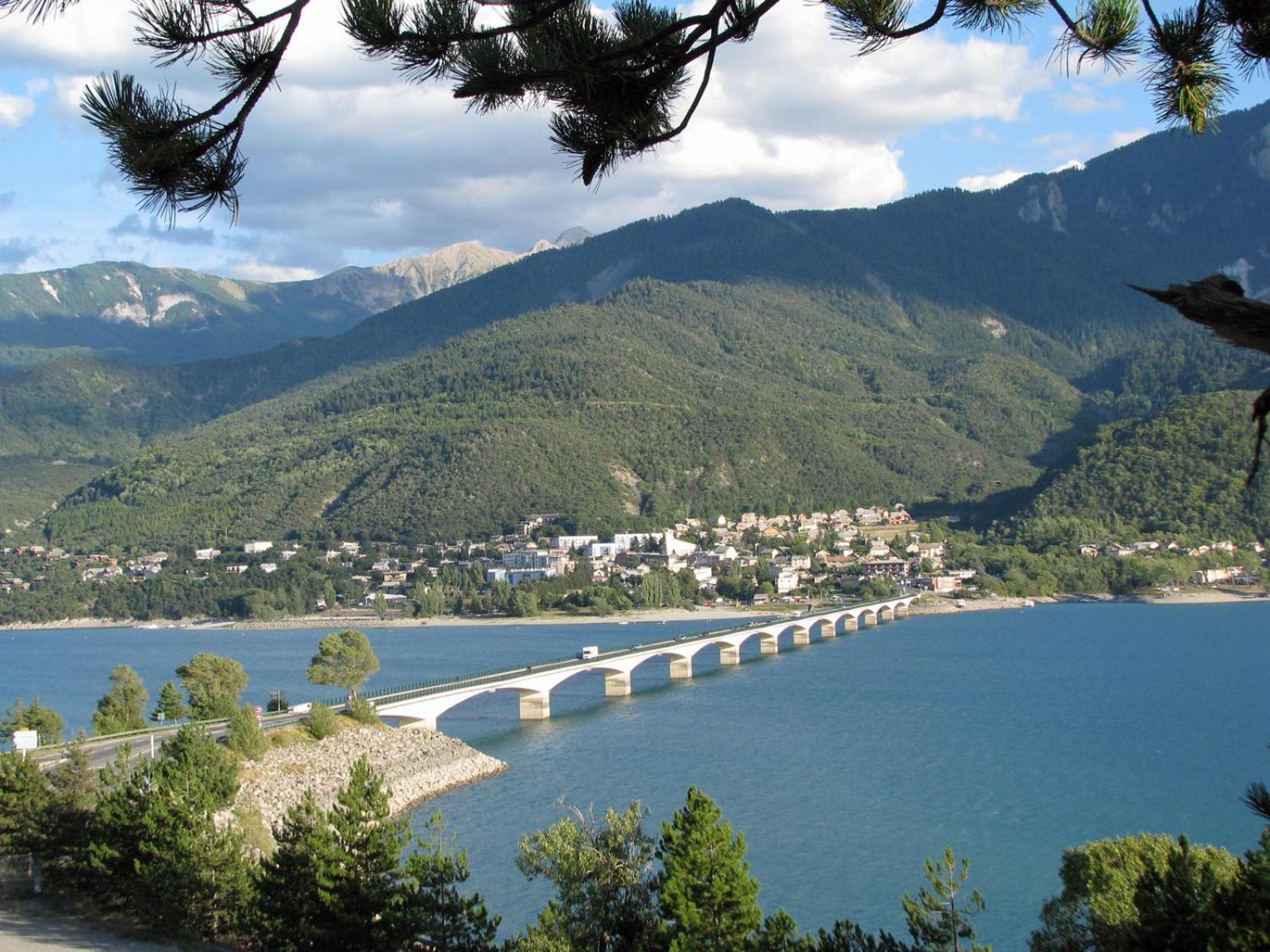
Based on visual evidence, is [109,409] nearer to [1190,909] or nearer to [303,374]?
[303,374]

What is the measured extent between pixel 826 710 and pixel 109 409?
440 feet

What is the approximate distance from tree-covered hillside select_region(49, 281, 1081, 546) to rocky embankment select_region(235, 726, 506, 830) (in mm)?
57389

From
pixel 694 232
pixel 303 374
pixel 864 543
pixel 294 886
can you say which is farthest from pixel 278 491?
pixel 294 886

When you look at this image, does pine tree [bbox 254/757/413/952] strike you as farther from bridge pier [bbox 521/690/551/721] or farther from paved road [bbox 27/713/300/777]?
bridge pier [bbox 521/690/551/721]

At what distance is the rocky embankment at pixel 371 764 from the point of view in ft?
66.7

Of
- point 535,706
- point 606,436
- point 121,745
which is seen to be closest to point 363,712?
point 535,706

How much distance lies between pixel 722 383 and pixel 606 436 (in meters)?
15.8

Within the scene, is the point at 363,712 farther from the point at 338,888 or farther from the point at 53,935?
the point at 338,888

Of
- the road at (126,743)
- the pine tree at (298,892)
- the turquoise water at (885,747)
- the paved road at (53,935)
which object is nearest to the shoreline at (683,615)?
the turquoise water at (885,747)

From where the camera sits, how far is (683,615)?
206ft

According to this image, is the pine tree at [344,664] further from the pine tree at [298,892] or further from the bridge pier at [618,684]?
the pine tree at [298,892]

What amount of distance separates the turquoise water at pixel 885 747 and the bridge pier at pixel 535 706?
25.9 inches

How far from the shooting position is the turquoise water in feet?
56.7

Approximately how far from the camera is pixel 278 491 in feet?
307
